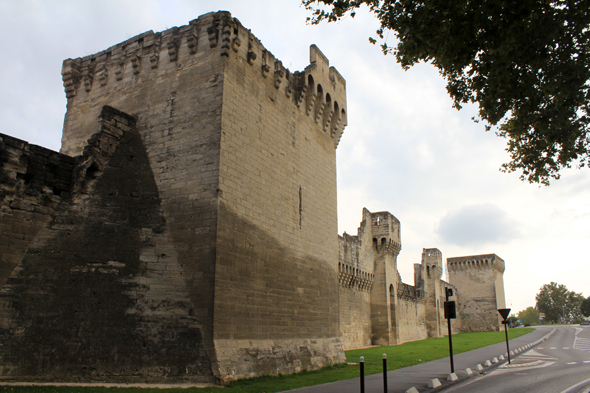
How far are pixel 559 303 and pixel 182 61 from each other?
124065mm

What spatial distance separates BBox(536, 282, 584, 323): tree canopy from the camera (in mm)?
108750

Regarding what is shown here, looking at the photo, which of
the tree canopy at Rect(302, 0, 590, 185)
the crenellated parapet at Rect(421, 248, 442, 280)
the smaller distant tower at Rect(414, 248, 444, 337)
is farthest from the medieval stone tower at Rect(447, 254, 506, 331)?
the tree canopy at Rect(302, 0, 590, 185)

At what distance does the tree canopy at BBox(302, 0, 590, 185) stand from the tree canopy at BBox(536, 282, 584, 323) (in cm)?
11884

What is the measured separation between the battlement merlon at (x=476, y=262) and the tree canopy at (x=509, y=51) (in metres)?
54.0

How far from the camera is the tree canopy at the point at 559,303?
109 meters

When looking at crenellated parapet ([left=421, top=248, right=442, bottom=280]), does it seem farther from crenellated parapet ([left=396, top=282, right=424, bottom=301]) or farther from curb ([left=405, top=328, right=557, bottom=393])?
curb ([left=405, top=328, right=557, bottom=393])

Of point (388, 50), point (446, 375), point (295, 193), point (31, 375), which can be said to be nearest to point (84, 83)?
point (295, 193)

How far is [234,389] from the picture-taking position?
8773 millimetres

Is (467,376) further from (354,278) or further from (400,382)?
(354,278)

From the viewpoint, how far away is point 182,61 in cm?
1213

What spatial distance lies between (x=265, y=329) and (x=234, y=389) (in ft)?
8.58

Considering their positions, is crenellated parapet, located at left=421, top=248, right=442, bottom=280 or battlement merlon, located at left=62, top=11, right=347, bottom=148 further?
crenellated parapet, located at left=421, top=248, right=442, bottom=280

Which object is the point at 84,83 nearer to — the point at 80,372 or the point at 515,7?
the point at 80,372

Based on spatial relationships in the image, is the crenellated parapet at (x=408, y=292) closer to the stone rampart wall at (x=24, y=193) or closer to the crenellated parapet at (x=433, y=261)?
the crenellated parapet at (x=433, y=261)
